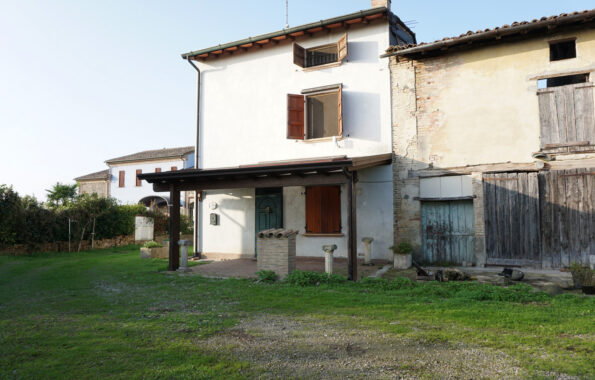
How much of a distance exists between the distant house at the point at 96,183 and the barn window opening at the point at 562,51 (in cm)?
3288

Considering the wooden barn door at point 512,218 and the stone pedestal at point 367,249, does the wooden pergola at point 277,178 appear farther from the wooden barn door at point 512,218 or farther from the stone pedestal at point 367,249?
the wooden barn door at point 512,218

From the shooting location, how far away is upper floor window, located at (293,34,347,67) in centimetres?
1087

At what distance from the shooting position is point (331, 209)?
10766 mm

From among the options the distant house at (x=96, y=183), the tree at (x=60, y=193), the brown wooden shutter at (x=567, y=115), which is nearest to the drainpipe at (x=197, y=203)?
Answer: the brown wooden shutter at (x=567, y=115)

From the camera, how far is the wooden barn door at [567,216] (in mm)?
8156

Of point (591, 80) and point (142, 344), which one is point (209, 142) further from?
point (591, 80)

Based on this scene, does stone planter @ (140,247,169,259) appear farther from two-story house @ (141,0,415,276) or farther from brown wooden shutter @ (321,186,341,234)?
brown wooden shutter @ (321,186,341,234)

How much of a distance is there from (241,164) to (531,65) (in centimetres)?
819

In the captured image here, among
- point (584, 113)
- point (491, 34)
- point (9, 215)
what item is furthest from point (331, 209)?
point (9, 215)

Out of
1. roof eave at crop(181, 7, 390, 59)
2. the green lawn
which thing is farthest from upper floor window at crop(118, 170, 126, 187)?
the green lawn

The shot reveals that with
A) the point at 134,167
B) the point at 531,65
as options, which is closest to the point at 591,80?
the point at 531,65

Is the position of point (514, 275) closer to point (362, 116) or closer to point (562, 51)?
point (362, 116)

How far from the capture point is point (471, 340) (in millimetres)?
3887

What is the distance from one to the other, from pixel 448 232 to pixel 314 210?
12.0 feet
